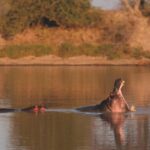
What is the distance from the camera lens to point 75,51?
5266 centimetres

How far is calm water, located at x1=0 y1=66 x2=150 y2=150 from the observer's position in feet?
55.5

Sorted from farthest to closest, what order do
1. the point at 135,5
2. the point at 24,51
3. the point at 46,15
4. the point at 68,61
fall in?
the point at 135,5 → the point at 46,15 → the point at 24,51 → the point at 68,61

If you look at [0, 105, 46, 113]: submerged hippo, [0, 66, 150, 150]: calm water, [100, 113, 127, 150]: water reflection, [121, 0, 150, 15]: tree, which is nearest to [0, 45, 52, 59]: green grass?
[121, 0, 150, 15]: tree

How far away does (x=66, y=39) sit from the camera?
5512 centimetres

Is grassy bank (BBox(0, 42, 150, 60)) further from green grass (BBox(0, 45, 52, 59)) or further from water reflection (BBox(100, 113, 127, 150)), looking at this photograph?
water reflection (BBox(100, 113, 127, 150))

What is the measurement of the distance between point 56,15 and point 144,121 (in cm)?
3468

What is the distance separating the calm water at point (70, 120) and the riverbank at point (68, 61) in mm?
15310

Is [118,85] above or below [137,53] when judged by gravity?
below

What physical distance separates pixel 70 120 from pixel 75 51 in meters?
32.0

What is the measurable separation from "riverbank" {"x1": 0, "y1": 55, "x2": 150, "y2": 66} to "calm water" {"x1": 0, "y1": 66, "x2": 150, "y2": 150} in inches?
603

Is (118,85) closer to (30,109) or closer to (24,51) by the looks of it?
(30,109)

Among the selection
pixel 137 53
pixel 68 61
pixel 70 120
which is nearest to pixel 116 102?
pixel 70 120

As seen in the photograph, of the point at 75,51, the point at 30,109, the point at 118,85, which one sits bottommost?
the point at 30,109

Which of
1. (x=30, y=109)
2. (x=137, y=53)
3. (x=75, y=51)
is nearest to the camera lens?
(x=30, y=109)
